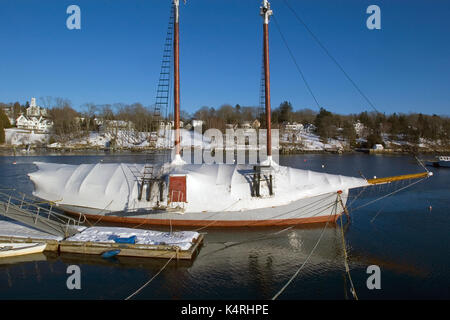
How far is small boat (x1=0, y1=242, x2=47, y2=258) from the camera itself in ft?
48.5

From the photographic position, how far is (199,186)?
1852 centimetres

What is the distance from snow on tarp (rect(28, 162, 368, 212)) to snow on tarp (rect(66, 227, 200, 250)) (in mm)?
2168

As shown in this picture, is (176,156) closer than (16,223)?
No

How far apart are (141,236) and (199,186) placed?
425cm

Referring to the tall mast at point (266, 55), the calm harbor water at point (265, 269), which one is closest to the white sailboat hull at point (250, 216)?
the calm harbor water at point (265, 269)

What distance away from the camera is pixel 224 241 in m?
17.5

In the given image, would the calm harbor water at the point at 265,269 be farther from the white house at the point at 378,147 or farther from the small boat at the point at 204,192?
the white house at the point at 378,147

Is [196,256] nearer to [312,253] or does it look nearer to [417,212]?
[312,253]

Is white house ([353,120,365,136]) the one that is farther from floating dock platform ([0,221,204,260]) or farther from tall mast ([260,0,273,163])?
floating dock platform ([0,221,204,260])

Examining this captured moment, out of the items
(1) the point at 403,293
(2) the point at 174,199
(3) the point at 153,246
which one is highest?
(2) the point at 174,199

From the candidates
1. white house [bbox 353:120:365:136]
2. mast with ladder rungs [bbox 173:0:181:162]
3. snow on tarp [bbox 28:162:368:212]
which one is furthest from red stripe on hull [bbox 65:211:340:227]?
white house [bbox 353:120:365:136]

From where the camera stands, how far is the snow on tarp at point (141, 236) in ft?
50.8

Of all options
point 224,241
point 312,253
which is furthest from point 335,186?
point 224,241

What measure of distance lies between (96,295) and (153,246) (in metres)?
3.45
